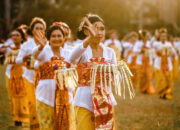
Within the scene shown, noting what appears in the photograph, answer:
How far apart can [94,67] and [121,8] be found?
32.2 meters

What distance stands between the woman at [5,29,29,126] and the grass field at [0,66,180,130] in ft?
1.03

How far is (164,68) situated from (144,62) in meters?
1.78

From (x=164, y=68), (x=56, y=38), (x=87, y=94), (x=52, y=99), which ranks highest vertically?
(x=56, y=38)

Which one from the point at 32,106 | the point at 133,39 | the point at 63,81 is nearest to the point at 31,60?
the point at 32,106

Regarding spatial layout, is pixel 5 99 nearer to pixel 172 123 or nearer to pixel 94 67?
pixel 172 123

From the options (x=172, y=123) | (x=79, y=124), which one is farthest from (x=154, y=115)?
(x=79, y=124)

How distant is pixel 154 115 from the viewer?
8711 mm

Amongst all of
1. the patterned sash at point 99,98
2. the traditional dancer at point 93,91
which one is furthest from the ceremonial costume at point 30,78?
the patterned sash at point 99,98

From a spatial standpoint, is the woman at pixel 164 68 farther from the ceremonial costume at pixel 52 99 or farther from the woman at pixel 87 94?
the woman at pixel 87 94

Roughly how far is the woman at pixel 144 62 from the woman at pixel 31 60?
258 inches

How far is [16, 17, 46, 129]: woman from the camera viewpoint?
6695 mm

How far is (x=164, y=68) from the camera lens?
38.6 feet

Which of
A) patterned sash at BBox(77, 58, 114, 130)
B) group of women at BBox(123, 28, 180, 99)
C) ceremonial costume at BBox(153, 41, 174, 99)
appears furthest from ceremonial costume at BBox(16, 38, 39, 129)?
ceremonial costume at BBox(153, 41, 174, 99)

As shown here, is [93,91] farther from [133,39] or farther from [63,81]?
[133,39]
